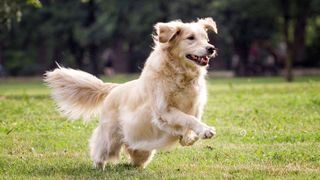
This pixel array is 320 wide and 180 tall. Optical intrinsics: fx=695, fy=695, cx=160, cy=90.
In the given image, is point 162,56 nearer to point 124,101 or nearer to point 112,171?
point 124,101

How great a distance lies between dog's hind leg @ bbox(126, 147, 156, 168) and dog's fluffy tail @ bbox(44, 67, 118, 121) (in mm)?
1110

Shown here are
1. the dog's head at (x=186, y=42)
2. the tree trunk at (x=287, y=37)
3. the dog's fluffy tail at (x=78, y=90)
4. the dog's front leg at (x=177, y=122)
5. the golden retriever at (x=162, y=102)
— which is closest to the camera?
the dog's front leg at (x=177, y=122)

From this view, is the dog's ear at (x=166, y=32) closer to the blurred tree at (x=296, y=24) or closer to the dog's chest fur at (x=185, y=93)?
the dog's chest fur at (x=185, y=93)

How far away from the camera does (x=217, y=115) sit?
54.5 feet

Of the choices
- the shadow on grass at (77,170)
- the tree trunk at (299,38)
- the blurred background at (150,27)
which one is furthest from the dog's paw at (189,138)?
the tree trunk at (299,38)

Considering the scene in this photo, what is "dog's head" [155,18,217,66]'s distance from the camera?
30.8 feet

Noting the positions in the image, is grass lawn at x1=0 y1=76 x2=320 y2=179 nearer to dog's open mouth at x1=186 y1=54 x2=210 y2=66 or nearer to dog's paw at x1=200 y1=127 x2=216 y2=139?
dog's paw at x1=200 y1=127 x2=216 y2=139

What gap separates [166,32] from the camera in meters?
9.61

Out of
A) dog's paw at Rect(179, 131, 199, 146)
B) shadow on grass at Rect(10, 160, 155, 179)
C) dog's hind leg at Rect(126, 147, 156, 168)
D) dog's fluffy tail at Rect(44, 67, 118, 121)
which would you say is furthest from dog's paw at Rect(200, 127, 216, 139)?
dog's fluffy tail at Rect(44, 67, 118, 121)

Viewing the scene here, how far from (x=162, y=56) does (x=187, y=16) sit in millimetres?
40323

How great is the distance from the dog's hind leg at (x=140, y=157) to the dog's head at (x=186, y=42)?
4.83 ft

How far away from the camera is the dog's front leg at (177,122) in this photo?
8.87m

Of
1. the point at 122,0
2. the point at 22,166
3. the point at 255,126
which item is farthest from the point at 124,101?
the point at 122,0

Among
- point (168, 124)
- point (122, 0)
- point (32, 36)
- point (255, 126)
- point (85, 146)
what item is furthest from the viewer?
point (32, 36)
